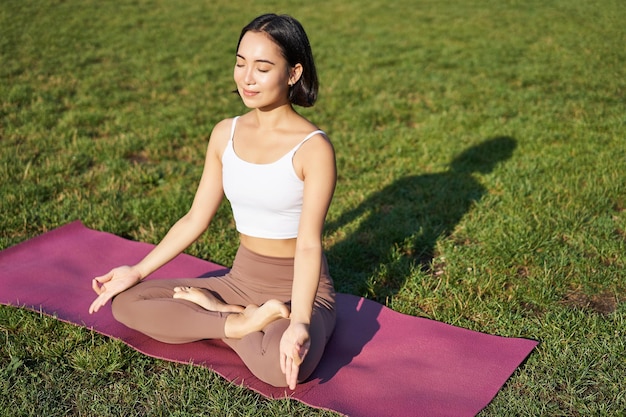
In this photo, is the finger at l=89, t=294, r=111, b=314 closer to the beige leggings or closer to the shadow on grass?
the beige leggings

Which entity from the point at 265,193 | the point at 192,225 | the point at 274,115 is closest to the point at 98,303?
the point at 192,225

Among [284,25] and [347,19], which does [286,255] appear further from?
[347,19]

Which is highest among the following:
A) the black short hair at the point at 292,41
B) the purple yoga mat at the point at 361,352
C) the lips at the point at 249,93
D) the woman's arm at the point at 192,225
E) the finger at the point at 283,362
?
the black short hair at the point at 292,41

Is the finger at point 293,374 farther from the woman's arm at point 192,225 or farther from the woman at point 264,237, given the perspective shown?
the woman's arm at point 192,225

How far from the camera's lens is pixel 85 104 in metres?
8.11

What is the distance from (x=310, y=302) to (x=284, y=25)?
4.21ft

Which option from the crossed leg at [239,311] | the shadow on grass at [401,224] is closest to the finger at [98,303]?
the crossed leg at [239,311]

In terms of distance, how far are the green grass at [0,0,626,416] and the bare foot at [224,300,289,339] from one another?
255 mm

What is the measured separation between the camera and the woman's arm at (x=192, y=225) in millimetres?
3543

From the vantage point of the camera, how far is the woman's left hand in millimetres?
2920

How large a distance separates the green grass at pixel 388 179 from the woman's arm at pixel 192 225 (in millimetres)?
378

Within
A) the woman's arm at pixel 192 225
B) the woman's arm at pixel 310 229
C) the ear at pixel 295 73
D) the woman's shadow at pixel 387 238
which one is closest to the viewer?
the woman's arm at pixel 310 229

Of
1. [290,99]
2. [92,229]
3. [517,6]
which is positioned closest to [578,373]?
[290,99]

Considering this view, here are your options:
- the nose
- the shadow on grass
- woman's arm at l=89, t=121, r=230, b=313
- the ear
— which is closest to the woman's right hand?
woman's arm at l=89, t=121, r=230, b=313
